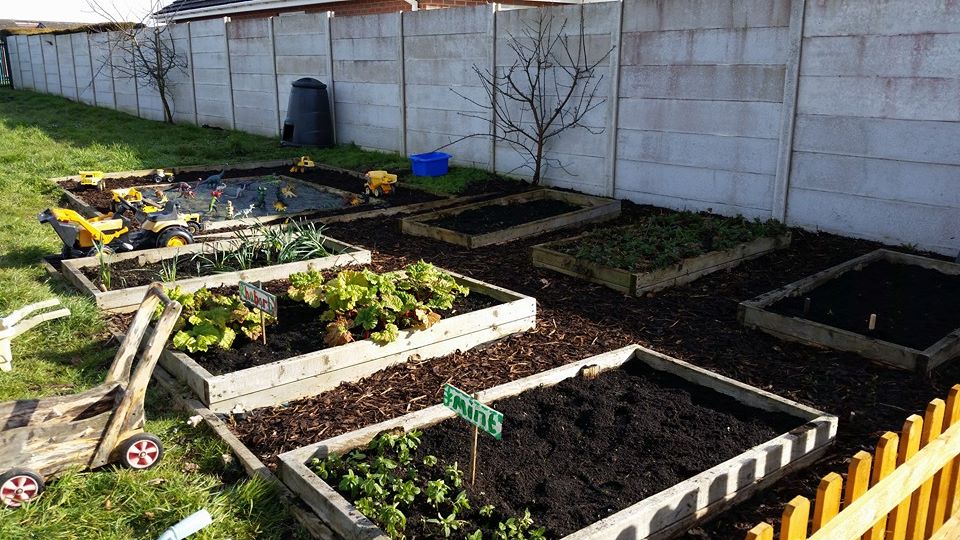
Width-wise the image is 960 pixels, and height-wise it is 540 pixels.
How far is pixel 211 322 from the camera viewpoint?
4.69 m

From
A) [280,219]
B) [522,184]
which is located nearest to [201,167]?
[280,219]

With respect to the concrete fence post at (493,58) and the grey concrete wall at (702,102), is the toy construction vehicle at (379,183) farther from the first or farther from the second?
the grey concrete wall at (702,102)

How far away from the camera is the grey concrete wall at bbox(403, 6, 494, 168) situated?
10.7 meters

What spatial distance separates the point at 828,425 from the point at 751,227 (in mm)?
3984

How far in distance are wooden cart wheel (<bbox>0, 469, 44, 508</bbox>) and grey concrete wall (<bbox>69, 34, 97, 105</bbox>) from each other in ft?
73.1

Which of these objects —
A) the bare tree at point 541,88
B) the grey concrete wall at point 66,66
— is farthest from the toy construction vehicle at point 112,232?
the grey concrete wall at point 66,66

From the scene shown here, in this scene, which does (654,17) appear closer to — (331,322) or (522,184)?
(522,184)

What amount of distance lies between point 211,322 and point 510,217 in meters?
4.40

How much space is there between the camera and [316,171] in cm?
1198

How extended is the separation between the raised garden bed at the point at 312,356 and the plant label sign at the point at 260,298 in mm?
289

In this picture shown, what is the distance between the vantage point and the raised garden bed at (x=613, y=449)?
305 cm

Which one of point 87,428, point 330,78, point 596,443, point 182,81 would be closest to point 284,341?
point 87,428

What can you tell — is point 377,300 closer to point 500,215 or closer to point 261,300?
point 261,300

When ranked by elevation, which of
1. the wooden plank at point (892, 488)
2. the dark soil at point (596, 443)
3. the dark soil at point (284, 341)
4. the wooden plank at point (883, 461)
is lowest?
the dark soil at point (596, 443)
